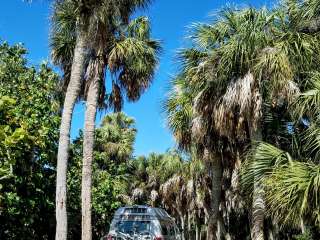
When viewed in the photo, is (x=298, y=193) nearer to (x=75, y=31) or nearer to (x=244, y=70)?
(x=244, y=70)

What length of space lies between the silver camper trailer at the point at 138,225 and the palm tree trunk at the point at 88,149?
1.78m

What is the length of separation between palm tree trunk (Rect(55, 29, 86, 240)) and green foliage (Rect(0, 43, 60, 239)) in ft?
9.99

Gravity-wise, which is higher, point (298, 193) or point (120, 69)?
point (120, 69)

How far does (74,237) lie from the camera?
26.5m

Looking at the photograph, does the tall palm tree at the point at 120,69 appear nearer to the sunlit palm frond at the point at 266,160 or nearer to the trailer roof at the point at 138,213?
the trailer roof at the point at 138,213

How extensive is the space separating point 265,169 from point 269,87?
347cm

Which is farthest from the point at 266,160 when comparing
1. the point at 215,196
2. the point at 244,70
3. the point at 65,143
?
the point at 215,196

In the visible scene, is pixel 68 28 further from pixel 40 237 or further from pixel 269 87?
pixel 40 237

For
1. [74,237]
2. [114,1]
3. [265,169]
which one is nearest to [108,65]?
[114,1]

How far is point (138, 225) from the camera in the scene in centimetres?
1552

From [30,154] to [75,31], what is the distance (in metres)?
6.12

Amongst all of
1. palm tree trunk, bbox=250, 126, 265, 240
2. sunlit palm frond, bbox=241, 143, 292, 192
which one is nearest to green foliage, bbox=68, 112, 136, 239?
palm tree trunk, bbox=250, 126, 265, 240

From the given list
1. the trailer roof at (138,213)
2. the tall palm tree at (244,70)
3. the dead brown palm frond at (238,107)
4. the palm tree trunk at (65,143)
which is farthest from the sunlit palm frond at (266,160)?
the trailer roof at (138,213)

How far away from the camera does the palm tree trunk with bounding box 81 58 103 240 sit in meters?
13.5
